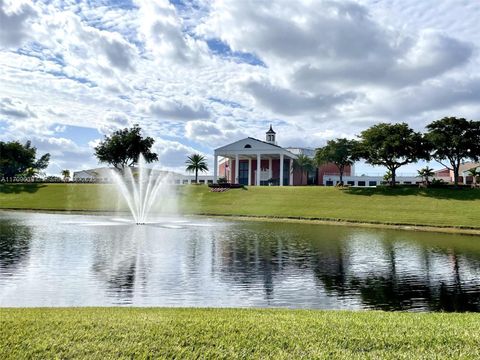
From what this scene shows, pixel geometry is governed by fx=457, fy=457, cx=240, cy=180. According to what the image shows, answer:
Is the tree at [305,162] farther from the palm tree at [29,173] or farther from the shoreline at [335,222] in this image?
the palm tree at [29,173]

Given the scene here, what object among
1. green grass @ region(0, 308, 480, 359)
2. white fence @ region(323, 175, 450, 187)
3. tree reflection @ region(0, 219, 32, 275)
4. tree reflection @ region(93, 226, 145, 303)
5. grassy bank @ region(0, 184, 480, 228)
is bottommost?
tree reflection @ region(93, 226, 145, 303)

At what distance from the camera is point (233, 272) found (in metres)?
18.0

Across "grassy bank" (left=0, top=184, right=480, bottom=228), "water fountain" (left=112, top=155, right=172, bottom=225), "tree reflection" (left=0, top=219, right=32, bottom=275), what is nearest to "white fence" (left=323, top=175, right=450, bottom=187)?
"grassy bank" (left=0, top=184, right=480, bottom=228)

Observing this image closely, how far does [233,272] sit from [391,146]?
5879 centimetres

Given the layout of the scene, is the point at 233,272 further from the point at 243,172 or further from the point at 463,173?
the point at 463,173

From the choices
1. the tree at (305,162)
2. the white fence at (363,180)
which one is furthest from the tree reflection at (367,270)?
the white fence at (363,180)

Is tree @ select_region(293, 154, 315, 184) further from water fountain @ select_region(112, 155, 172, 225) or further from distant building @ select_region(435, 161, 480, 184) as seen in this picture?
distant building @ select_region(435, 161, 480, 184)

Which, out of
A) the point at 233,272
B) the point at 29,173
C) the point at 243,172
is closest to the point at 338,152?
the point at 243,172

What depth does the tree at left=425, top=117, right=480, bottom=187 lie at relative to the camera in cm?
6854

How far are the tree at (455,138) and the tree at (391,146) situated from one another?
2228 millimetres

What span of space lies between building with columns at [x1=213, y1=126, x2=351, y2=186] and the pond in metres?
65.5

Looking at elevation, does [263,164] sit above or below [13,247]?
above

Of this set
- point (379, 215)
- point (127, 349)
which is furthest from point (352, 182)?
point (127, 349)

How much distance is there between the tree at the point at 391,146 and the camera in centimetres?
7125
